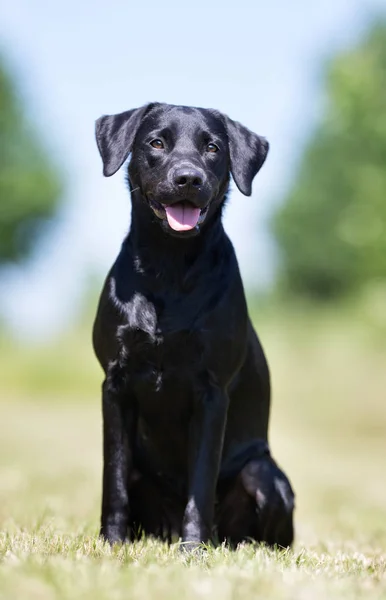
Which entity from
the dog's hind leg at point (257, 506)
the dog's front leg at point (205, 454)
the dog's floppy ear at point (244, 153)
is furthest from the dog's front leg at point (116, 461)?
the dog's floppy ear at point (244, 153)

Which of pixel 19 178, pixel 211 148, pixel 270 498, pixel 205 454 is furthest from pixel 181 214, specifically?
pixel 19 178

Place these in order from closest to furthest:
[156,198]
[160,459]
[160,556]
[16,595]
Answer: [16,595] < [160,556] < [156,198] < [160,459]

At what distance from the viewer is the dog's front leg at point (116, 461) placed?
4.16 m

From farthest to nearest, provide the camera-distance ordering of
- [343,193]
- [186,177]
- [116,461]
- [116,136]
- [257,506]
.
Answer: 1. [343,193]
2. [257,506]
3. [116,136]
4. [116,461]
5. [186,177]

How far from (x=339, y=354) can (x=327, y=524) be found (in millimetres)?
15691

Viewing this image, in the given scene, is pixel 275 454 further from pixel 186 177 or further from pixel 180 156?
pixel 186 177

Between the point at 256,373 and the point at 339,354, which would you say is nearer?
the point at 256,373

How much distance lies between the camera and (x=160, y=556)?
357cm

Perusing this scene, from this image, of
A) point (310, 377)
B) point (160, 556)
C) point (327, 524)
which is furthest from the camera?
point (310, 377)

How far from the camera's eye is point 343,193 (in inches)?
1219

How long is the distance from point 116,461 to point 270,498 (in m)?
0.73

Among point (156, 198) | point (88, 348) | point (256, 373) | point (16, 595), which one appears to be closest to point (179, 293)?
point (156, 198)

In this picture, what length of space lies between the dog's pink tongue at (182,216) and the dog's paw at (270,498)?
3.88ft

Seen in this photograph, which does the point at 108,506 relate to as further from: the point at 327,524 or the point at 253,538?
the point at 327,524
